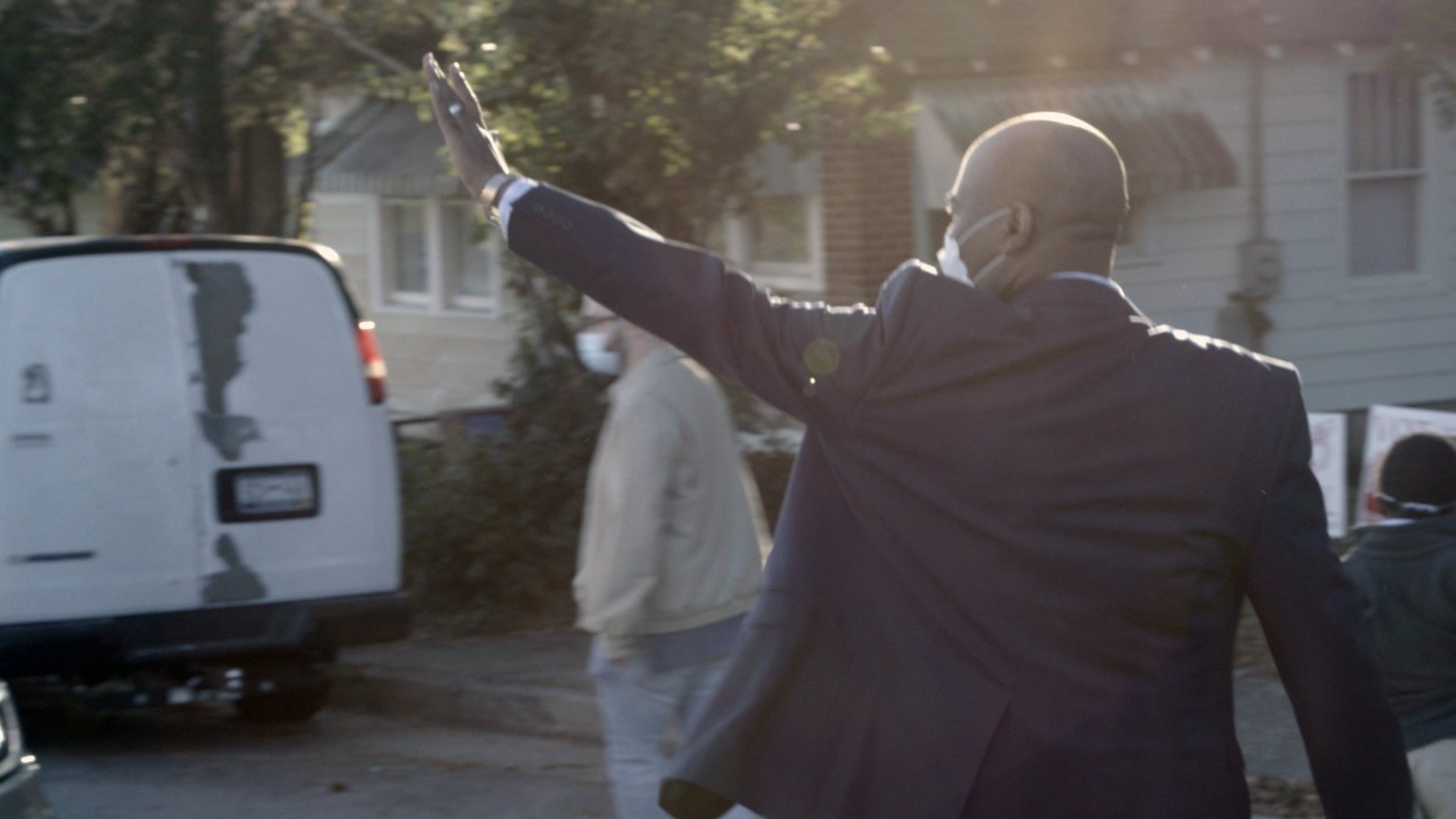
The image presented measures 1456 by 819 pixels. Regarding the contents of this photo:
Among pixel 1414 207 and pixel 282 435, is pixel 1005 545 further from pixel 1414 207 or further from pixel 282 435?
pixel 1414 207

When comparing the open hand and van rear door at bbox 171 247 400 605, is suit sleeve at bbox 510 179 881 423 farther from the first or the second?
van rear door at bbox 171 247 400 605

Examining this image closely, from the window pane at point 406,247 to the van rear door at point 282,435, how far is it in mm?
10933

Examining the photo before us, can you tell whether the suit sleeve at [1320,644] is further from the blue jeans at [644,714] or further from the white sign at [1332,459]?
the white sign at [1332,459]

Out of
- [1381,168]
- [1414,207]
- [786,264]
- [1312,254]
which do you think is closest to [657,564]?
[786,264]

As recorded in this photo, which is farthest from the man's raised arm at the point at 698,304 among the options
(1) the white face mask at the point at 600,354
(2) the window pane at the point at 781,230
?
(2) the window pane at the point at 781,230

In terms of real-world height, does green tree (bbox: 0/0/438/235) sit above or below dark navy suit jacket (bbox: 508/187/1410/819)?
above

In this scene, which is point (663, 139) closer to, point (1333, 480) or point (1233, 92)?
point (1333, 480)

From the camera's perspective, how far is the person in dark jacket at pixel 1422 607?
14.0 feet

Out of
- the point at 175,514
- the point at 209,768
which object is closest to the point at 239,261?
the point at 175,514

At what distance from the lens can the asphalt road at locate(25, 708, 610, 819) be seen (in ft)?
22.1

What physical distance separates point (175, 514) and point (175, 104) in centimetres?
494

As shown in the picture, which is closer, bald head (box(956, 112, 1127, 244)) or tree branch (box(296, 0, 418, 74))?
bald head (box(956, 112, 1127, 244))

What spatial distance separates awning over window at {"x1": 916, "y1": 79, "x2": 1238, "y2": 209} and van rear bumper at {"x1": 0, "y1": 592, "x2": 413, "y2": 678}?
5472 millimetres

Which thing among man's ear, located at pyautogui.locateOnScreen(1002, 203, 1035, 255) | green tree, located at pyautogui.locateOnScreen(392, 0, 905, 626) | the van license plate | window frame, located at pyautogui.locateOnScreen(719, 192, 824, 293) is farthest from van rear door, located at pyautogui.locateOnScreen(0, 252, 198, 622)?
man's ear, located at pyautogui.locateOnScreen(1002, 203, 1035, 255)
